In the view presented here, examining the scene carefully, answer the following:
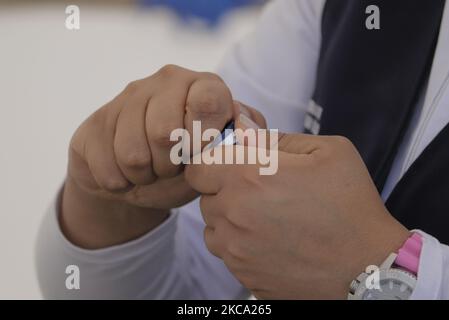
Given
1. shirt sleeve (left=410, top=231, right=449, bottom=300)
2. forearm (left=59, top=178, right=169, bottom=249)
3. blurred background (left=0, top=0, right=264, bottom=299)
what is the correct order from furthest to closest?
blurred background (left=0, top=0, right=264, bottom=299)
forearm (left=59, top=178, right=169, bottom=249)
shirt sleeve (left=410, top=231, right=449, bottom=300)

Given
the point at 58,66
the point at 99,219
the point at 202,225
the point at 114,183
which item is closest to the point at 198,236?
the point at 202,225

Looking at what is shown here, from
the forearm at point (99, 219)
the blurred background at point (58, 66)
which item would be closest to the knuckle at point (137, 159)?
the forearm at point (99, 219)

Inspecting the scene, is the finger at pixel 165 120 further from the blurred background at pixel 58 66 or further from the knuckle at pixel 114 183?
the blurred background at pixel 58 66

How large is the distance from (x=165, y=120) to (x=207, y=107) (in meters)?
0.03

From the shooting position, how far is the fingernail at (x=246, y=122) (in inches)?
18.9

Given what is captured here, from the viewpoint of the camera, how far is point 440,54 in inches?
21.8

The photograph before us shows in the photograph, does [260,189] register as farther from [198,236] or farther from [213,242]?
[198,236]

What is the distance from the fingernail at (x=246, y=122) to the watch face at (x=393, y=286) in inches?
5.7

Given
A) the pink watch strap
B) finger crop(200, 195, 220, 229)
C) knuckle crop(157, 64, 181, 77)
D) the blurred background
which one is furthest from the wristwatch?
the blurred background

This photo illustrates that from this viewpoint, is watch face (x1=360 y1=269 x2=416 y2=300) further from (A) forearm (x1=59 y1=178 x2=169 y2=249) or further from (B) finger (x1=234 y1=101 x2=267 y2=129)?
(A) forearm (x1=59 y1=178 x2=169 y2=249)

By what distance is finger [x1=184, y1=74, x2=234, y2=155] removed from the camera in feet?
1.54

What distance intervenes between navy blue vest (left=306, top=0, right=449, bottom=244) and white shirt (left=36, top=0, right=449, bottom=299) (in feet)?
0.05
